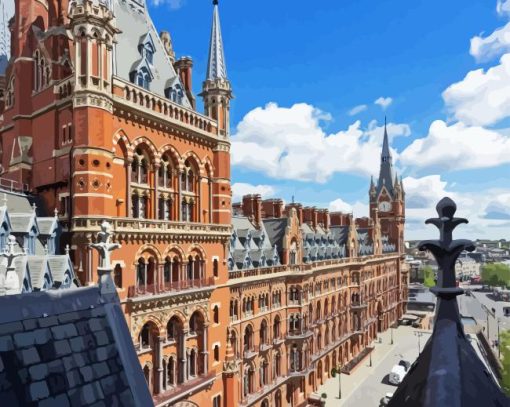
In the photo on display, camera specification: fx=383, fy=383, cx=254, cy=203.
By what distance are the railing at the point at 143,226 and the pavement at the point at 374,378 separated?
3181cm

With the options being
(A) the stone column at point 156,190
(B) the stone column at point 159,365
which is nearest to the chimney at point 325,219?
(A) the stone column at point 156,190

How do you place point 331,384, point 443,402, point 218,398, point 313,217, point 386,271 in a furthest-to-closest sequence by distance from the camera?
point 386,271, point 313,217, point 331,384, point 218,398, point 443,402

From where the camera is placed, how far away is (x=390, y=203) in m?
91.1

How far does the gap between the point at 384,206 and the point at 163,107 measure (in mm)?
77194

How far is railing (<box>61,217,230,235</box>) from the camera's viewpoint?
1988 centimetres

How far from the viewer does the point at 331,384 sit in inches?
2073

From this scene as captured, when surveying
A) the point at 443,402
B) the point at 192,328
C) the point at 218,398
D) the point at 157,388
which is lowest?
the point at 218,398

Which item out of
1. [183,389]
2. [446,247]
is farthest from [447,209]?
[183,389]

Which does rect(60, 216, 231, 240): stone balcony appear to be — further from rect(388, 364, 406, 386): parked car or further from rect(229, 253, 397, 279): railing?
rect(388, 364, 406, 386): parked car

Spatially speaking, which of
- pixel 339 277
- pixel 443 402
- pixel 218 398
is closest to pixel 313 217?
pixel 339 277

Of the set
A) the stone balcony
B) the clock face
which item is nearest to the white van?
the stone balcony

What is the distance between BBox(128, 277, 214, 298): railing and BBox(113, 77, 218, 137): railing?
411 inches

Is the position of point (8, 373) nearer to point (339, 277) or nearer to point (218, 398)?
point (218, 398)

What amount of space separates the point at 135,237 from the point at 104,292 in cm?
1384
